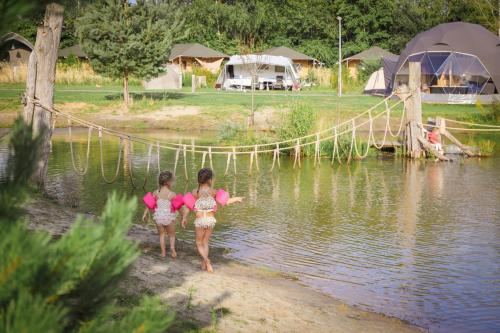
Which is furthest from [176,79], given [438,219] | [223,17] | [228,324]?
[228,324]

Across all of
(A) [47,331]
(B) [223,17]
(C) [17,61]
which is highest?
(B) [223,17]

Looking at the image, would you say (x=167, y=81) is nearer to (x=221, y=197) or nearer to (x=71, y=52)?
(x=71, y=52)

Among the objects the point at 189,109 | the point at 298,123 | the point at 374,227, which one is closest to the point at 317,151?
the point at 298,123

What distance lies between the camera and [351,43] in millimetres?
60844

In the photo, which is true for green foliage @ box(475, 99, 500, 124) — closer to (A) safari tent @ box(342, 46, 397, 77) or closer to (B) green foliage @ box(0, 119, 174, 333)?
(A) safari tent @ box(342, 46, 397, 77)

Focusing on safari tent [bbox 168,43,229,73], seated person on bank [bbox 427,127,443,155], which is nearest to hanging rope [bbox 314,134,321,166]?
seated person on bank [bbox 427,127,443,155]

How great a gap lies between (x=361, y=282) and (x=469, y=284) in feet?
4.30

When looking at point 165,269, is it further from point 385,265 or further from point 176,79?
→ point 176,79

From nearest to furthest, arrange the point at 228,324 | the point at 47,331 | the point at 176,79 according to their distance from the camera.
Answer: the point at 47,331, the point at 228,324, the point at 176,79

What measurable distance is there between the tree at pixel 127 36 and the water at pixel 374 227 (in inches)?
479

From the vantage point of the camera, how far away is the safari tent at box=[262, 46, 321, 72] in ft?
182

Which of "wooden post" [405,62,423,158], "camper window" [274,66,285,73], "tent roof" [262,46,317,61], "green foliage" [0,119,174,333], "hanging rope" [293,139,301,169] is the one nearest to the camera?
"green foliage" [0,119,174,333]

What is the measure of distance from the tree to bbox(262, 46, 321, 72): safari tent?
22.1m

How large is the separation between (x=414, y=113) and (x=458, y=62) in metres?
15.2
